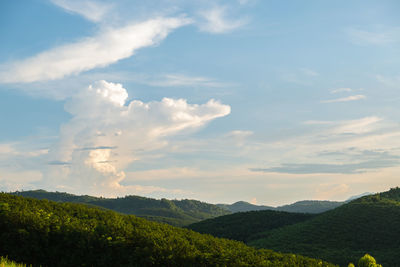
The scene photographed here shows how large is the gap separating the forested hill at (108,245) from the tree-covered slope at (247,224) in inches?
1525

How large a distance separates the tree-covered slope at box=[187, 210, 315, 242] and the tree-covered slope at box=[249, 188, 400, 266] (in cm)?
576

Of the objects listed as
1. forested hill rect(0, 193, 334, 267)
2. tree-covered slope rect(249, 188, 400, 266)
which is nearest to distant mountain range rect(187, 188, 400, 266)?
tree-covered slope rect(249, 188, 400, 266)

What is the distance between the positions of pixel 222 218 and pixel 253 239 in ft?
53.6

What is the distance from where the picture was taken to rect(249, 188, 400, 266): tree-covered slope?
33.5 metres

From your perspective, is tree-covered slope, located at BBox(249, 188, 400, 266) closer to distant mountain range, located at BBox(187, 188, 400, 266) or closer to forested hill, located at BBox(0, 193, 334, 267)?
distant mountain range, located at BBox(187, 188, 400, 266)

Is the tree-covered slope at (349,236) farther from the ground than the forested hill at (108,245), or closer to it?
closer to it

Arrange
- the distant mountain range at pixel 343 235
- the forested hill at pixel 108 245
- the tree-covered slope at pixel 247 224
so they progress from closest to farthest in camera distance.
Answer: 1. the forested hill at pixel 108 245
2. the distant mountain range at pixel 343 235
3. the tree-covered slope at pixel 247 224

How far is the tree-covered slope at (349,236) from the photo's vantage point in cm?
3347

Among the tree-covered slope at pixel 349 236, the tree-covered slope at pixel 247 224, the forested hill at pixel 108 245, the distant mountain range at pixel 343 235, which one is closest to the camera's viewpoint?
the forested hill at pixel 108 245

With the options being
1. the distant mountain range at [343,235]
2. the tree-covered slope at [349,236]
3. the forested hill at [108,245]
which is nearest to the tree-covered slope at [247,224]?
the distant mountain range at [343,235]

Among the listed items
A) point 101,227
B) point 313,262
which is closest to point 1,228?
point 101,227

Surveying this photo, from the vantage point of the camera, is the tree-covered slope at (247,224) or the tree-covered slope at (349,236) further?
the tree-covered slope at (247,224)

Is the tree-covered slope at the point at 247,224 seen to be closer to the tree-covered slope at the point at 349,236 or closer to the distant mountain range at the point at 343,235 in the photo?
the distant mountain range at the point at 343,235

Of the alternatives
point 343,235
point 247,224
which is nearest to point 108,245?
point 343,235
